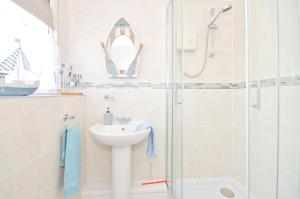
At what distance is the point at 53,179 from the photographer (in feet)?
3.71

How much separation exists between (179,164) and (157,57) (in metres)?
1.10

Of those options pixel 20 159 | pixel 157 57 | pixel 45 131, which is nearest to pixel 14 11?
pixel 45 131

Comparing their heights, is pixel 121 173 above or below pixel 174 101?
below

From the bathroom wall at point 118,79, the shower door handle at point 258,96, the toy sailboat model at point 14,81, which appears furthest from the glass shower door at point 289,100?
the toy sailboat model at point 14,81

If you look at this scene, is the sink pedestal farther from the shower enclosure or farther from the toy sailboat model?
the toy sailboat model

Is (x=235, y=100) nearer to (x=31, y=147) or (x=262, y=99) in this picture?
(x=262, y=99)

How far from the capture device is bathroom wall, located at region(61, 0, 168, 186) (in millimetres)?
1757

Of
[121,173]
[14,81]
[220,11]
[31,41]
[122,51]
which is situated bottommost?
[121,173]

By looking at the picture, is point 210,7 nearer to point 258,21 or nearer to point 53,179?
point 258,21

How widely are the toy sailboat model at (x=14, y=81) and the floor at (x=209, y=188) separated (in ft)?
5.29

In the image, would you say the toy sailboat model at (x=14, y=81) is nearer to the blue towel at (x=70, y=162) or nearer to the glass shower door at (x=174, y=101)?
the blue towel at (x=70, y=162)

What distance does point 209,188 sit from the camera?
5.94ft

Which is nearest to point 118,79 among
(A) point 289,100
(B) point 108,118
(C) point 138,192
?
(B) point 108,118

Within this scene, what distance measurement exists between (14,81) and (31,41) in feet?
1.50
